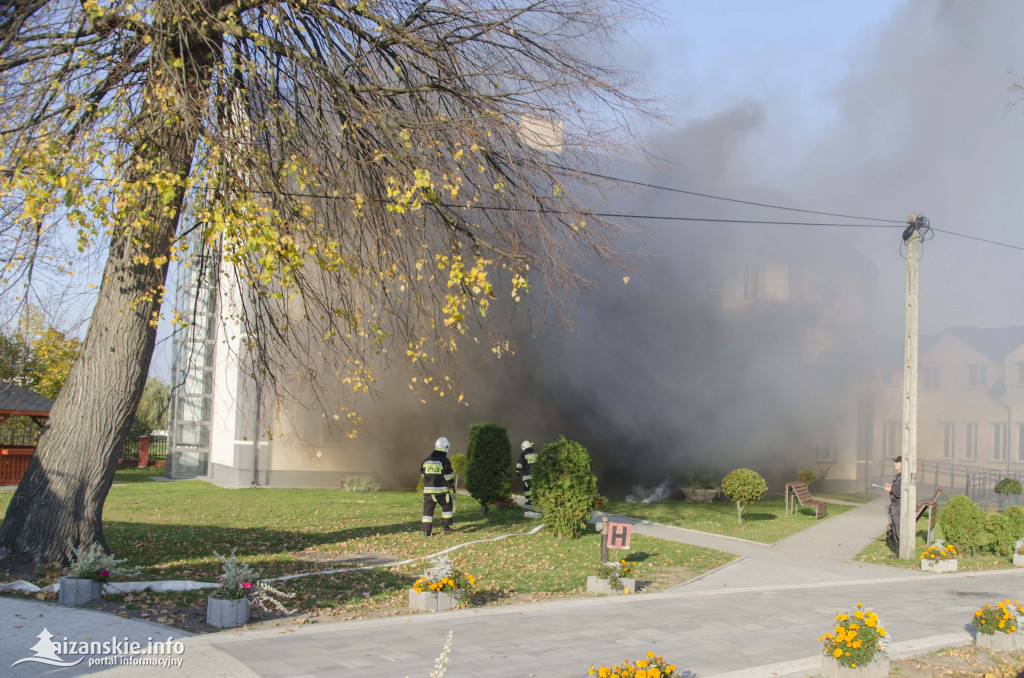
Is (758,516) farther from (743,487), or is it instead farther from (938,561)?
(938,561)

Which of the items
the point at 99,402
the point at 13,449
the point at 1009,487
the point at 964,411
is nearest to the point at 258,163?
the point at 99,402

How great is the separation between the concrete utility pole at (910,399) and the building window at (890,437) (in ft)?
63.1

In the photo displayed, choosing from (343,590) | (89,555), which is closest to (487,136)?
(343,590)

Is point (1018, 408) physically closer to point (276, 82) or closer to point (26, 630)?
point (276, 82)

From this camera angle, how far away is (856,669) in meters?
4.96

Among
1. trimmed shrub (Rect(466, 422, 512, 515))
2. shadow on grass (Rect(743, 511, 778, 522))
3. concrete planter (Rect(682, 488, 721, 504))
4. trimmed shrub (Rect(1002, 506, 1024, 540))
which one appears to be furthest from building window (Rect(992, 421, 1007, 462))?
trimmed shrub (Rect(466, 422, 512, 515))

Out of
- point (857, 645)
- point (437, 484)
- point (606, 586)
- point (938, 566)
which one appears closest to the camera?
point (857, 645)

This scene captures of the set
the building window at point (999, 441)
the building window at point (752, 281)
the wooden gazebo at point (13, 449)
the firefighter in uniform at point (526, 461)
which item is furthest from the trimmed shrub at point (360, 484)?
the building window at point (999, 441)

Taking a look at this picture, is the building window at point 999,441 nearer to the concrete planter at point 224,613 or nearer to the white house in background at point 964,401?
the white house in background at point 964,401

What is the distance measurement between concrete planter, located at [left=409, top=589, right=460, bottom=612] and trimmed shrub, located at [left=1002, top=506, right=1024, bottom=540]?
9.38 m

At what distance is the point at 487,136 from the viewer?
23.9ft

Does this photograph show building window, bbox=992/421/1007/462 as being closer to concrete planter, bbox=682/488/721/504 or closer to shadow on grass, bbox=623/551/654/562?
concrete planter, bbox=682/488/721/504

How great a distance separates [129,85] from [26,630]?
457cm

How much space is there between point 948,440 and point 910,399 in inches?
813
